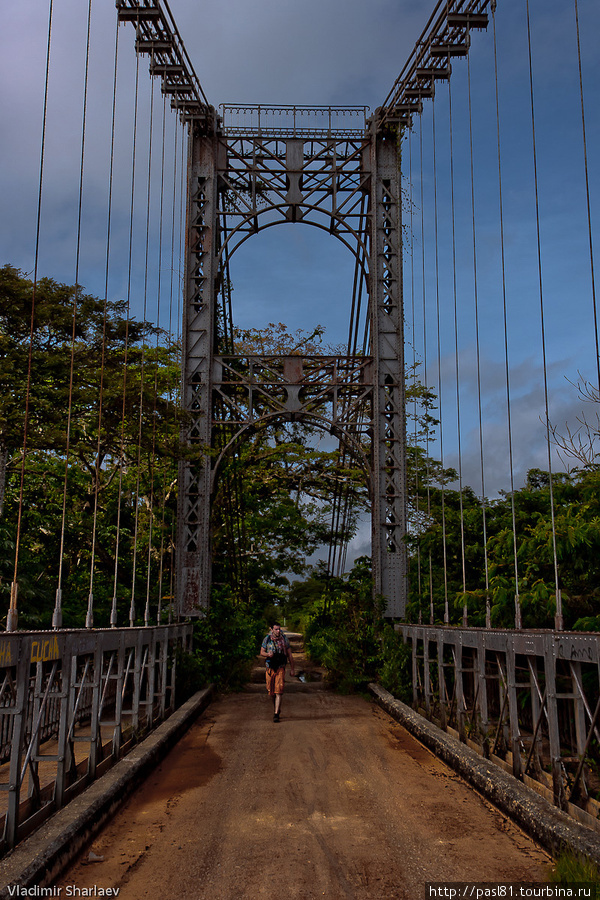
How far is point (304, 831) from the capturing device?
204 inches

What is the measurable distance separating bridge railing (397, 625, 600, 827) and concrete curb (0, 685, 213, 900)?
295 cm

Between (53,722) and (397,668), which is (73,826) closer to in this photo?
(53,722)

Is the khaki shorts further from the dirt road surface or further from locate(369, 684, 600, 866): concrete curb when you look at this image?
locate(369, 684, 600, 866): concrete curb

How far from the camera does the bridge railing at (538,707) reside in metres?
4.96

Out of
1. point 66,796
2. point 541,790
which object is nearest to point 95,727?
point 66,796

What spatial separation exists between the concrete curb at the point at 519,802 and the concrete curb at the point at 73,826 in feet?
8.81

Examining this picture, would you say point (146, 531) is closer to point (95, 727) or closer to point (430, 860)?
point (95, 727)

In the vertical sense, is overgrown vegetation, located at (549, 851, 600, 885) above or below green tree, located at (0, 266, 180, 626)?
below

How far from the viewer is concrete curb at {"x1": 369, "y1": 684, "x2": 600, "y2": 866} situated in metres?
4.36

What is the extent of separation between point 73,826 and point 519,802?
110 inches

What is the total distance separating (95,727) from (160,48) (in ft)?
41.1

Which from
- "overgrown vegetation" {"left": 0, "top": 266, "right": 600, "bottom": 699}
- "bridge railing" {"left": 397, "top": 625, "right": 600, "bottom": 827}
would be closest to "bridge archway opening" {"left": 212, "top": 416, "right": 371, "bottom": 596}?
Answer: "overgrown vegetation" {"left": 0, "top": 266, "right": 600, "bottom": 699}

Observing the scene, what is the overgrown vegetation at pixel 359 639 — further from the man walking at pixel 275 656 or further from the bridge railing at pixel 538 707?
the bridge railing at pixel 538 707

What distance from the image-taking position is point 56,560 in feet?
59.9
